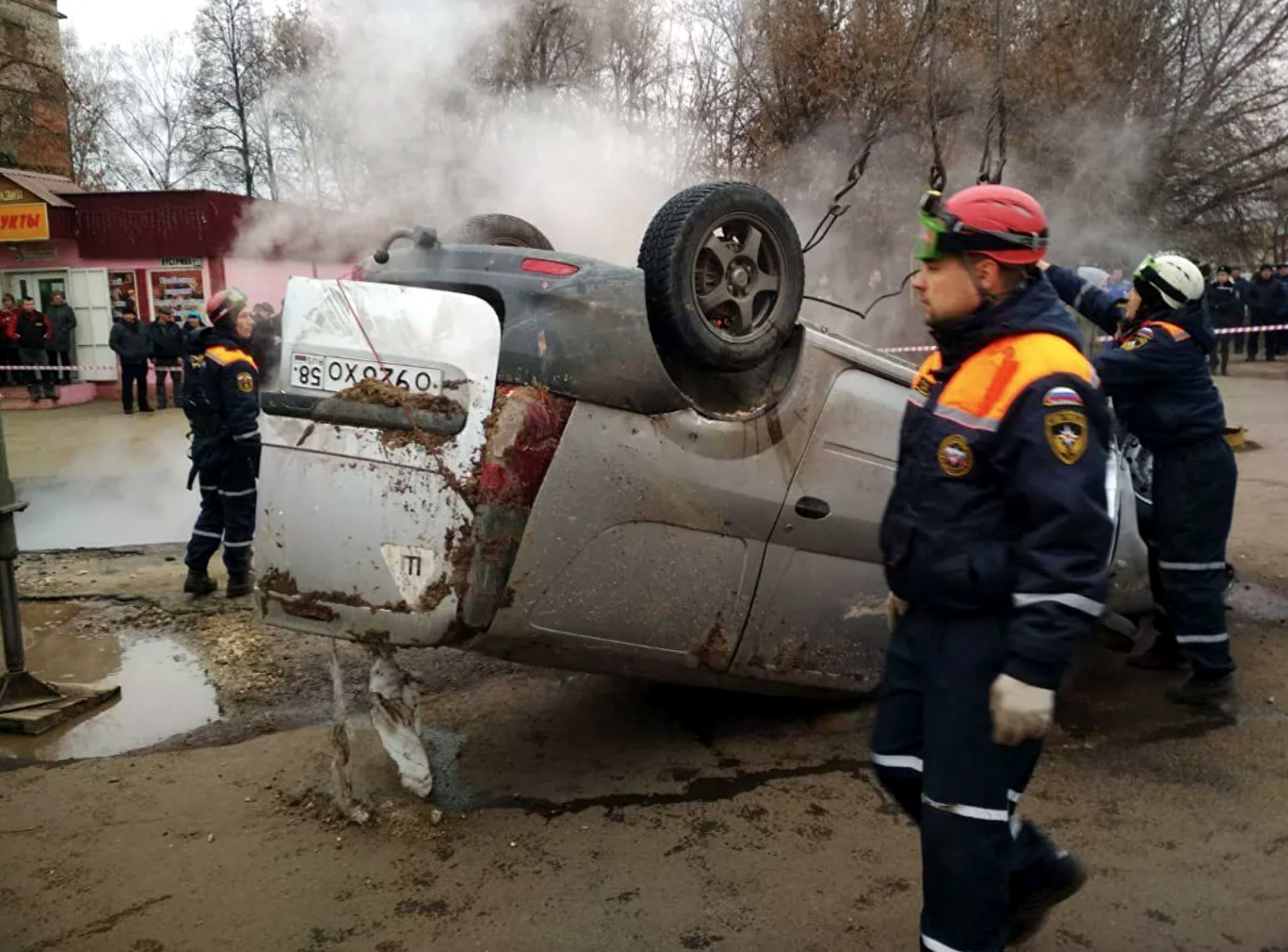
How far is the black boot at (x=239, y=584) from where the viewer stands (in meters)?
5.93

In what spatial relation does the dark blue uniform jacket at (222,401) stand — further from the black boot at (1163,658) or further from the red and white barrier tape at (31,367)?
the red and white barrier tape at (31,367)

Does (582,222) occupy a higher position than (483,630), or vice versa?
(582,222)

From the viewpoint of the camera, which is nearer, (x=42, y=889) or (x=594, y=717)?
(x=42, y=889)

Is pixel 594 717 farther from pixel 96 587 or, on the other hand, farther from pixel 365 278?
pixel 96 587

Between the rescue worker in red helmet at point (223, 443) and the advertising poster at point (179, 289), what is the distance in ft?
44.2

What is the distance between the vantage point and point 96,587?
19.8ft

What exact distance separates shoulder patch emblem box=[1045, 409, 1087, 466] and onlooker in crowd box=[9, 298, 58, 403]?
725 inches

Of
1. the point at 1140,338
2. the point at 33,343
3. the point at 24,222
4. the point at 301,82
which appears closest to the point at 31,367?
the point at 33,343

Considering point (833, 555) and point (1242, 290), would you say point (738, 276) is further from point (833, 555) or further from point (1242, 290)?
point (1242, 290)

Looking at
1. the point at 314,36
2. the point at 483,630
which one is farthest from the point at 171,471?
the point at 483,630

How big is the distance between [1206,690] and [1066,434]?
9.18 feet

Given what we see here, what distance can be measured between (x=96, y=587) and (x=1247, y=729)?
19.5 ft

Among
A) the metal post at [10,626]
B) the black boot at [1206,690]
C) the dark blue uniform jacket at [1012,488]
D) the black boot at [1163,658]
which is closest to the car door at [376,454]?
the dark blue uniform jacket at [1012,488]

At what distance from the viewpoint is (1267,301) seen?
739 inches
